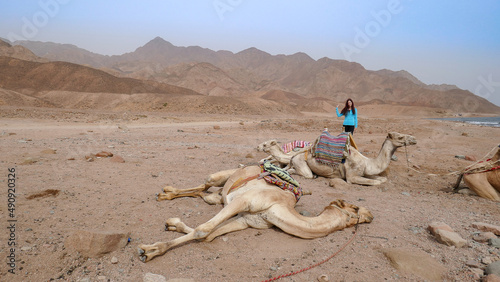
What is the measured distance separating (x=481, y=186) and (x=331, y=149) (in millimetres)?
2991

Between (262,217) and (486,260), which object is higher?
(262,217)

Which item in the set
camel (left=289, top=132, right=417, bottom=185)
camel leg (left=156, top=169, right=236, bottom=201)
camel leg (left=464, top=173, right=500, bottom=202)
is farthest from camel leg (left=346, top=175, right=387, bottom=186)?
camel leg (left=156, top=169, right=236, bottom=201)

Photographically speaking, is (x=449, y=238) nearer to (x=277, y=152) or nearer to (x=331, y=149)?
(x=331, y=149)

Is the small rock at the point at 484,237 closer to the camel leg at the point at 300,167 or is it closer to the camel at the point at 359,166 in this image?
the camel at the point at 359,166

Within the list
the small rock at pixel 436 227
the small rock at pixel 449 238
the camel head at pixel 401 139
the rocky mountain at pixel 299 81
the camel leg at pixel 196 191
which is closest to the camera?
the small rock at pixel 449 238

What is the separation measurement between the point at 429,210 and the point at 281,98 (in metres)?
77.0

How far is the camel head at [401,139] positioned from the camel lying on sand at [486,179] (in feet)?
3.91

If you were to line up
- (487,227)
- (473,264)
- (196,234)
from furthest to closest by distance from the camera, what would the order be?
(487,227) < (196,234) < (473,264)

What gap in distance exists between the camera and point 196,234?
11.8 feet

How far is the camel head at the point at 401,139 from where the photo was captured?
6.70m

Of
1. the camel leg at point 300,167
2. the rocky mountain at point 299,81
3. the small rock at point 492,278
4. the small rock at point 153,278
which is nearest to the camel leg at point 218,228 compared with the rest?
the small rock at point 153,278

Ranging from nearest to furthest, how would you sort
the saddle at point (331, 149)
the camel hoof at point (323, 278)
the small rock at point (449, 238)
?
the camel hoof at point (323, 278), the small rock at point (449, 238), the saddle at point (331, 149)

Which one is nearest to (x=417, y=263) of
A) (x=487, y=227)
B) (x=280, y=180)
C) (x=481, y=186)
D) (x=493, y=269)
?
(x=493, y=269)

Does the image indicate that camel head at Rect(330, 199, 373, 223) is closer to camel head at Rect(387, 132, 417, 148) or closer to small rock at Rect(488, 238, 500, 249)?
small rock at Rect(488, 238, 500, 249)
